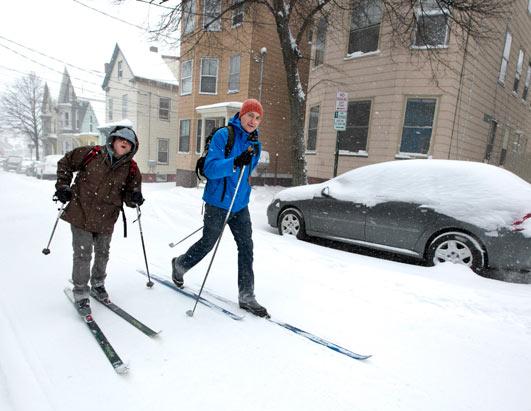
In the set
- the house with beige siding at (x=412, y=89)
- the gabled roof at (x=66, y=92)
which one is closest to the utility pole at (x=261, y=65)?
the house with beige siding at (x=412, y=89)

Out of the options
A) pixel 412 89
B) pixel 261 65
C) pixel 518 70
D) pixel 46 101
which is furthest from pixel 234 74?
pixel 46 101

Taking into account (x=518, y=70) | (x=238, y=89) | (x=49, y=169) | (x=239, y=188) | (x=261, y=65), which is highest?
(x=518, y=70)

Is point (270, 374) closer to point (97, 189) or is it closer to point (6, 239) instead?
point (97, 189)

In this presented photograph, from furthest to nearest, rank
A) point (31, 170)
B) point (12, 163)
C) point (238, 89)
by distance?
1. point (12, 163)
2. point (31, 170)
3. point (238, 89)

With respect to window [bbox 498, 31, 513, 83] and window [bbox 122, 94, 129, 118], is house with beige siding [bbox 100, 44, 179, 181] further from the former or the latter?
window [bbox 498, 31, 513, 83]

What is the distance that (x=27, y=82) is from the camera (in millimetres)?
42719

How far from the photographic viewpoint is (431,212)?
4.98 metres

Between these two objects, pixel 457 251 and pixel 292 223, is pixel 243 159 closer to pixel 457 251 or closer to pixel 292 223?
pixel 457 251

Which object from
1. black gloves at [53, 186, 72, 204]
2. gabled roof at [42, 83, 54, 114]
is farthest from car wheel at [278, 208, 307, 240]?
gabled roof at [42, 83, 54, 114]

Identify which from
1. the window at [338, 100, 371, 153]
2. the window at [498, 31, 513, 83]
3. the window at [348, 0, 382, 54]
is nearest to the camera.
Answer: the window at [348, 0, 382, 54]

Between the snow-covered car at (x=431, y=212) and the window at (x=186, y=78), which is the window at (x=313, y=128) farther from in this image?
the snow-covered car at (x=431, y=212)

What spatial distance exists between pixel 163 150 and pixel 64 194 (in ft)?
82.2

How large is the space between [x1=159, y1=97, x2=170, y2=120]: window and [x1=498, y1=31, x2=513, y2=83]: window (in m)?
21.6

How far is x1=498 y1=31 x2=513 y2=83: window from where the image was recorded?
1330cm
